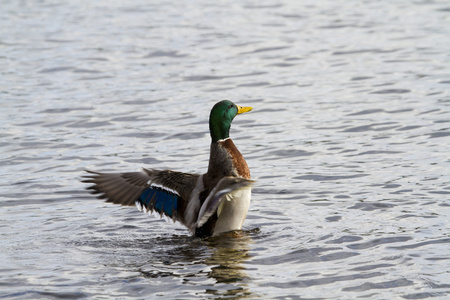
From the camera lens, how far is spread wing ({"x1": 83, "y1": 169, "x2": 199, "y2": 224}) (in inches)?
293

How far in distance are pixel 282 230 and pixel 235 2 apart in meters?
15.7

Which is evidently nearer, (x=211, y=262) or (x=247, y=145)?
(x=211, y=262)

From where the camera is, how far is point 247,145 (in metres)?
10.4

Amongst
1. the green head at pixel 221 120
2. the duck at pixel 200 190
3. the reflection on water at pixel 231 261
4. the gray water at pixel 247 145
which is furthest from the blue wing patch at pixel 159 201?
the green head at pixel 221 120

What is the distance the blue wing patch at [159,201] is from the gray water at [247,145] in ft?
0.85

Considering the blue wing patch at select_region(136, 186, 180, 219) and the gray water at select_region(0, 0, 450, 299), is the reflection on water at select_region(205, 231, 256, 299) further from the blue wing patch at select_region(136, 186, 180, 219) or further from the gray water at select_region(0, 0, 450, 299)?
the blue wing patch at select_region(136, 186, 180, 219)

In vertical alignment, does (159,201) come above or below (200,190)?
below

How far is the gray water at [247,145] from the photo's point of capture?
6.29 meters

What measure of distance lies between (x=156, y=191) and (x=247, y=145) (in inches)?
121

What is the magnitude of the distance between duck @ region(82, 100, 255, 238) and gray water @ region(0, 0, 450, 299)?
0.70ft

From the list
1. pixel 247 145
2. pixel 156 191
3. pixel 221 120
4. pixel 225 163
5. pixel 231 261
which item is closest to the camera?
pixel 231 261

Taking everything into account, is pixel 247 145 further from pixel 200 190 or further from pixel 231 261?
pixel 231 261

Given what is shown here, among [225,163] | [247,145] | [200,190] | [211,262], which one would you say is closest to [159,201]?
[200,190]

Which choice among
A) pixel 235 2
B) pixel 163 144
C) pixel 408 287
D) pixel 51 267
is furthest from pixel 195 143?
pixel 235 2
